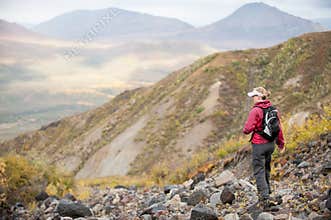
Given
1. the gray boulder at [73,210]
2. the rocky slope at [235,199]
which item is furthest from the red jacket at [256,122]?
the gray boulder at [73,210]

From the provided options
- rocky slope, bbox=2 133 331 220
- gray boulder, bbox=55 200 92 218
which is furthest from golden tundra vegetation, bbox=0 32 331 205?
gray boulder, bbox=55 200 92 218

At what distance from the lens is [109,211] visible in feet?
38.5

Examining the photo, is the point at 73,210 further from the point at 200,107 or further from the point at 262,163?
the point at 200,107

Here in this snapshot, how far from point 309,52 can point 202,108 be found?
961 centimetres

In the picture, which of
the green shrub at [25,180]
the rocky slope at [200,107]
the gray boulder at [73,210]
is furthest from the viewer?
the rocky slope at [200,107]

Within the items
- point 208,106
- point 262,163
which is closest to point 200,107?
point 208,106

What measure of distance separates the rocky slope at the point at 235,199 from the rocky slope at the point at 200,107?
10927 millimetres

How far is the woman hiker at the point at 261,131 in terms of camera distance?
850cm

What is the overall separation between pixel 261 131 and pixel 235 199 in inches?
73.0

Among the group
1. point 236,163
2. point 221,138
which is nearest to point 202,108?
point 221,138

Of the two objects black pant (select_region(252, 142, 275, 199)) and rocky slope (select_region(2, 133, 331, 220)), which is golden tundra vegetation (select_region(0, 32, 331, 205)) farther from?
black pant (select_region(252, 142, 275, 199))

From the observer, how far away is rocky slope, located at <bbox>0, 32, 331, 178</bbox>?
96.6 ft

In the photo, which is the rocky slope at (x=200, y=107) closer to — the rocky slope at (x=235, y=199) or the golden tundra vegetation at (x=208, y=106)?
the golden tundra vegetation at (x=208, y=106)

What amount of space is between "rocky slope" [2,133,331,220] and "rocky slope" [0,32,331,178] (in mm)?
10927
